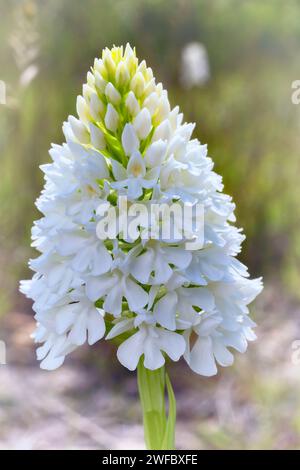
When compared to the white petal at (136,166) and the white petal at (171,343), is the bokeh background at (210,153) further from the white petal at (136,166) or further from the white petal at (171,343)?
the white petal at (136,166)

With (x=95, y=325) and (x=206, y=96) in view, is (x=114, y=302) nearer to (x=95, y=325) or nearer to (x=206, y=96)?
(x=95, y=325)

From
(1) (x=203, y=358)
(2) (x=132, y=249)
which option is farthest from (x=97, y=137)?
(1) (x=203, y=358)

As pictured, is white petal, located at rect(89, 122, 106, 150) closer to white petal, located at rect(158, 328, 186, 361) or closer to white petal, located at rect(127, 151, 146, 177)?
white petal, located at rect(127, 151, 146, 177)

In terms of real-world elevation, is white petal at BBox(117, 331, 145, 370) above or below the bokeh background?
below

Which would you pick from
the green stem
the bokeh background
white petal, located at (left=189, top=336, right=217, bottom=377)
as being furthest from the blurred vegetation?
white petal, located at (left=189, top=336, right=217, bottom=377)

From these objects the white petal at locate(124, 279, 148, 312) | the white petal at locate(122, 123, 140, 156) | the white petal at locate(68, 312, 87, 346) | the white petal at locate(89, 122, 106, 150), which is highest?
the white petal at locate(89, 122, 106, 150)

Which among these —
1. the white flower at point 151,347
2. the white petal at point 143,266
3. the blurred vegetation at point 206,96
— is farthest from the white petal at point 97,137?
the blurred vegetation at point 206,96
